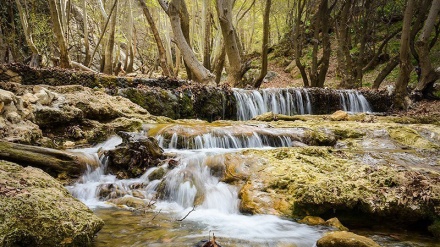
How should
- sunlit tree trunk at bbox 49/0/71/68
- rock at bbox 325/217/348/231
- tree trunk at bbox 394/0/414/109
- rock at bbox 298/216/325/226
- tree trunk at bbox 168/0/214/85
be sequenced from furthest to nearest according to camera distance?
tree trunk at bbox 168/0/214/85
tree trunk at bbox 394/0/414/109
sunlit tree trunk at bbox 49/0/71/68
rock at bbox 298/216/325/226
rock at bbox 325/217/348/231

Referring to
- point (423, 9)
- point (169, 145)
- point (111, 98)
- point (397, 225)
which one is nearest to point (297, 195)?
point (397, 225)

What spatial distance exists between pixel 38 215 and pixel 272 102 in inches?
385

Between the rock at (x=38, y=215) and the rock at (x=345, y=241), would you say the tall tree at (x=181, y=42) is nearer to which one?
the rock at (x=38, y=215)

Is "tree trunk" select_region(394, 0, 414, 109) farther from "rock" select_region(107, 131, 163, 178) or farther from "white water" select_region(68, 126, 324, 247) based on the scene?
"rock" select_region(107, 131, 163, 178)

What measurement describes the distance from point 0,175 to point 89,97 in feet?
15.7

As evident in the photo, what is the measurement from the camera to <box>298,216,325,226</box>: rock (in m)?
3.39

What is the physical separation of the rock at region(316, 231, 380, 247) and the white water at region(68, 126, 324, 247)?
32cm

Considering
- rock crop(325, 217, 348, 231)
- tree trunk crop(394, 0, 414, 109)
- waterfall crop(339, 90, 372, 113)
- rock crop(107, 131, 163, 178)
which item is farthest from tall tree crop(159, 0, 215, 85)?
rock crop(325, 217, 348, 231)

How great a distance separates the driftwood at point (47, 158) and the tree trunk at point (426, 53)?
12.3 metres

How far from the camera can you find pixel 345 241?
2473mm

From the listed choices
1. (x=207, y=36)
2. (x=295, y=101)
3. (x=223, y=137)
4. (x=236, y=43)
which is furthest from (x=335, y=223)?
(x=207, y=36)

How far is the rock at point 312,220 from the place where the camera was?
3387 millimetres

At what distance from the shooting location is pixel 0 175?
2701 millimetres

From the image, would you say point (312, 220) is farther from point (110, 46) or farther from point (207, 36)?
point (110, 46)
